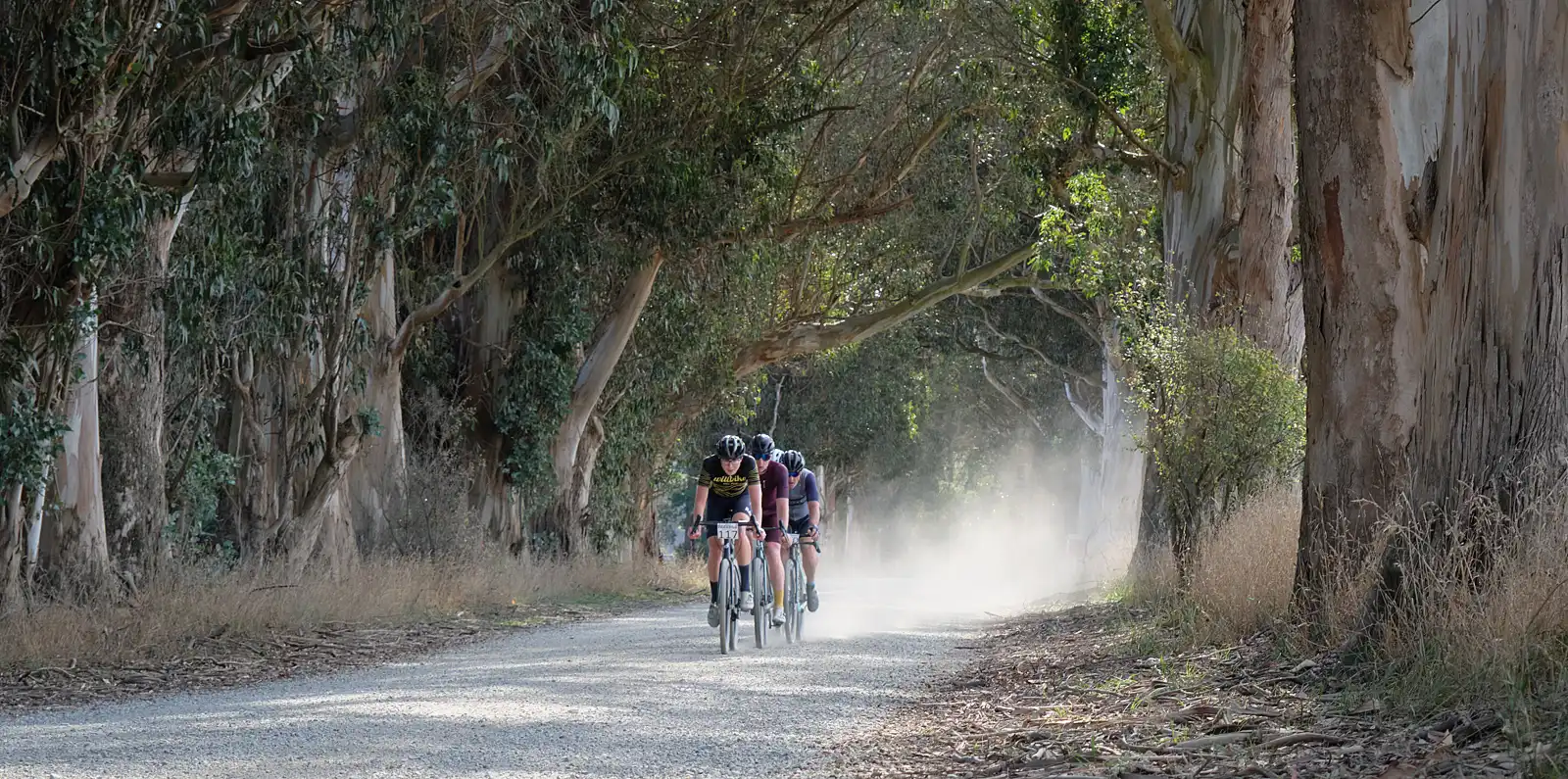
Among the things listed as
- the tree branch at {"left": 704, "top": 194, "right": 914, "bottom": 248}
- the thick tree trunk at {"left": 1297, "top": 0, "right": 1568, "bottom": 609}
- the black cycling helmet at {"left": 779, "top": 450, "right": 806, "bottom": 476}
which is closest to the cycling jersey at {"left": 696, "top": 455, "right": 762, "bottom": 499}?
the black cycling helmet at {"left": 779, "top": 450, "right": 806, "bottom": 476}

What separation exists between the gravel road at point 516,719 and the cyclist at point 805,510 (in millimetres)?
1643

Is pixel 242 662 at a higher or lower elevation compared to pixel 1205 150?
lower

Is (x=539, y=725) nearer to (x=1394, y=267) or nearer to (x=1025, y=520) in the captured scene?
(x=1394, y=267)

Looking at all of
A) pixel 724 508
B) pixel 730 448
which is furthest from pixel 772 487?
pixel 730 448

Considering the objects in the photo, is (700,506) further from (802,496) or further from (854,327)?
(854,327)

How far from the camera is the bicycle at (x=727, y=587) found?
1358cm

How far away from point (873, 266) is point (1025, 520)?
174 feet

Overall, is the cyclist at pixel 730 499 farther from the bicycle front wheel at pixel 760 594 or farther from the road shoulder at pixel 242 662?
the road shoulder at pixel 242 662

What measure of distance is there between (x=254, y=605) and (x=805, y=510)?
5071 millimetres

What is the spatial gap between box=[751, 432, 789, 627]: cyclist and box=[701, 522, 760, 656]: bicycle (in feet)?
1.63

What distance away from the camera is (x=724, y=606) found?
13.6m

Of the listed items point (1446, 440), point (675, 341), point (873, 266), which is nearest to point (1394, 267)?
point (1446, 440)

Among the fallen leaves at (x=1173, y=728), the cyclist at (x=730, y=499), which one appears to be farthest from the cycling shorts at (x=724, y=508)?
the fallen leaves at (x=1173, y=728)

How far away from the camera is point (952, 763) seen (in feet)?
25.2
